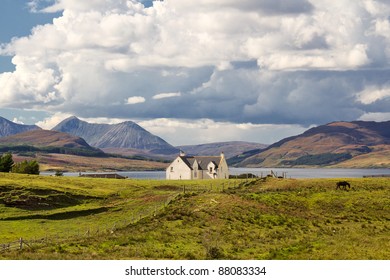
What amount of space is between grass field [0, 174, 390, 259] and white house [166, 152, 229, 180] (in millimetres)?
42279

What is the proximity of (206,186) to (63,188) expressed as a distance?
2998 centimetres

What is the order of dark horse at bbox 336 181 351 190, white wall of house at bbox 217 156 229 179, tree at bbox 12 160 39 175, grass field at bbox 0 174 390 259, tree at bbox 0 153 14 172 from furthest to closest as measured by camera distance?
white wall of house at bbox 217 156 229 179 → tree at bbox 12 160 39 175 → tree at bbox 0 153 14 172 → dark horse at bbox 336 181 351 190 → grass field at bbox 0 174 390 259

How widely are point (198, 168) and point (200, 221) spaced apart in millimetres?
97695

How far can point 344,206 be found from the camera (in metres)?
78.1

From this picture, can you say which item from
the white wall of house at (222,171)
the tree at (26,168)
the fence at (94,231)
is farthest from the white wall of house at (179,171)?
the fence at (94,231)

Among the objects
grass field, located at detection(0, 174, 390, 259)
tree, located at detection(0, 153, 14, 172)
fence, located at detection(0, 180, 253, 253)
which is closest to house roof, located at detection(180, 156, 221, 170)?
grass field, located at detection(0, 174, 390, 259)

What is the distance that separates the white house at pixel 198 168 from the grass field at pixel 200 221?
139 ft

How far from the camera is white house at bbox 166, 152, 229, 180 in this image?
530 ft

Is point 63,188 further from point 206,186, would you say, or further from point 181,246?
point 181,246

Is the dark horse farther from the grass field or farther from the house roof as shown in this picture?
the house roof

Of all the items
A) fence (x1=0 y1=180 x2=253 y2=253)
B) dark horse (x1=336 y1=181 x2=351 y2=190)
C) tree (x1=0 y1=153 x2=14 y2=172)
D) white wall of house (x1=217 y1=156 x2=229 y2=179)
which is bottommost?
fence (x1=0 y1=180 x2=253 y2=253)

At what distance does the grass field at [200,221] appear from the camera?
44938 mm

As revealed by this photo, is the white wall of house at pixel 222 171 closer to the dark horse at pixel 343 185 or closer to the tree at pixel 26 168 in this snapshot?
the tree at pixel 26 168
